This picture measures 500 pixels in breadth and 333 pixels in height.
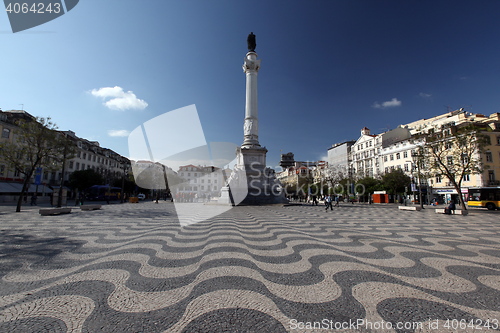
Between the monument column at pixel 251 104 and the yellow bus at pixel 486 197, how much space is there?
24375 mm

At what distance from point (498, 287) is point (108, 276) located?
18.9 feet

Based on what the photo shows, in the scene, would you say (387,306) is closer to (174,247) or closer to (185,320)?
(185,320)

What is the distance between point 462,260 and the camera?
4652 mm

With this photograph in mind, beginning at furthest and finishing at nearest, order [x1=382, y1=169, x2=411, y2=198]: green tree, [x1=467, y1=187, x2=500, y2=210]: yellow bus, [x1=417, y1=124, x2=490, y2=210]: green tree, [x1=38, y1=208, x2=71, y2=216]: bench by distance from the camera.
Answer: [x1=382, y1=169, x2=411, y2=198]: green tree
[x1=467, y1=187, x2=500, y2=210]: yellow bus
[x1=417, y1=124, x2=490, y2=210]: green tree
[x1=38, y1=208, x2=71, y2=216]: bench

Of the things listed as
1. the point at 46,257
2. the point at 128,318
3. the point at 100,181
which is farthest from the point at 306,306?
the point at 100,181

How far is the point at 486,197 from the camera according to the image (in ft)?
77.8

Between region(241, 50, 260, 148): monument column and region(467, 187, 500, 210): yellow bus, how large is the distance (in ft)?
80.0

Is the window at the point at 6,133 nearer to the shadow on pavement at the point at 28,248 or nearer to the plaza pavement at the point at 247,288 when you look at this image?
the shadow on pavement at the point at 28,248

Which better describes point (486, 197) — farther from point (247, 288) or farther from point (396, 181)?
point (247, 288)

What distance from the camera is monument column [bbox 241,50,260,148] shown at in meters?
29.6

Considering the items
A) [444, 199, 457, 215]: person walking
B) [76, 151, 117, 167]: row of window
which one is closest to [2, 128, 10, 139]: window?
[76, 151, 117, 167]: row of window

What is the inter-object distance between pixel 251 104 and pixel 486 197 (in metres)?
27.6

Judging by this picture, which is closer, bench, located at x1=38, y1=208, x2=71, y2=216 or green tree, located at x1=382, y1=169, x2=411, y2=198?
bench, located at x1=38, y1=208, x2=71, y2=216

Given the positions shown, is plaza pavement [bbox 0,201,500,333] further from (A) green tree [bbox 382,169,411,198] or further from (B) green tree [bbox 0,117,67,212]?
(A) green tree [bbox 382,169,411,198]
